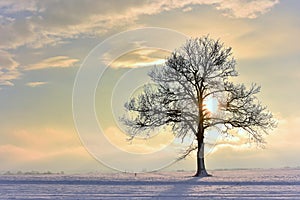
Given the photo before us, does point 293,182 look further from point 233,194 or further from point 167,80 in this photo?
point 167,80

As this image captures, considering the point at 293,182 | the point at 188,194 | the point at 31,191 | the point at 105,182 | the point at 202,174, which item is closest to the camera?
the point at 188,194

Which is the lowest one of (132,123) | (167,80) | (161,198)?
(161,198)

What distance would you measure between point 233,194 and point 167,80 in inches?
724

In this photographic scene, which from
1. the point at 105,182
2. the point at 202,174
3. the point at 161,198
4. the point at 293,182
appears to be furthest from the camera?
the point at 202,174

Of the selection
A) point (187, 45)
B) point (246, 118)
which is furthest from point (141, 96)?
point (246, 118)

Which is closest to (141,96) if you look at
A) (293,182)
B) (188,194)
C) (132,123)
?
(132,123)

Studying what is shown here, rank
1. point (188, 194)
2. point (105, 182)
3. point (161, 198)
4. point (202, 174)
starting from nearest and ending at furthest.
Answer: point (161, 198) → point (188, 194) → point (105, 182) → point (202, 174)

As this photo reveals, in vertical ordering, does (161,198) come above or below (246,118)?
below

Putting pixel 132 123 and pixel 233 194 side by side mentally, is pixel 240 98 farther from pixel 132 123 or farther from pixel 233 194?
pixel 233 194

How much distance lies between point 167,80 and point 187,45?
2743 millimetres

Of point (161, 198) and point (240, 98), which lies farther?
point (240, 98)

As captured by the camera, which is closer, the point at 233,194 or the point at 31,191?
the point at 233,194

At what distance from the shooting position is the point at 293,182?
27578 millimetres

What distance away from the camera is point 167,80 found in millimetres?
38875
